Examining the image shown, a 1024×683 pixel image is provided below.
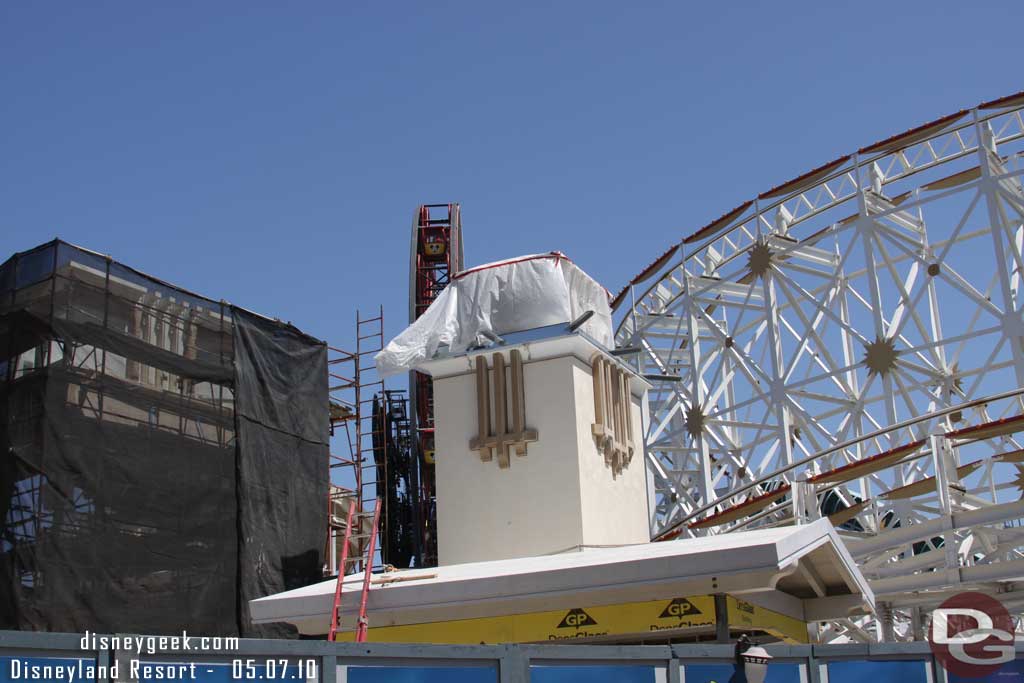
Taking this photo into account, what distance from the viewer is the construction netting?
57.0ft

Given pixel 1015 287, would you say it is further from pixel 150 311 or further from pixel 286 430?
pixel 150 311

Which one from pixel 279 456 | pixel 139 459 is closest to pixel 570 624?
pixel 139 459

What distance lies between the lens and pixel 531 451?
17906 millimetres

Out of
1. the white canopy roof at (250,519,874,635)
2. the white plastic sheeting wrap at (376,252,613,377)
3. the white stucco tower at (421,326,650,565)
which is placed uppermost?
the white plastic sheeting wrap at (376,252,613,377)

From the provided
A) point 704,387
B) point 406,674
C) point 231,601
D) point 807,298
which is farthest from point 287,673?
point 704,387

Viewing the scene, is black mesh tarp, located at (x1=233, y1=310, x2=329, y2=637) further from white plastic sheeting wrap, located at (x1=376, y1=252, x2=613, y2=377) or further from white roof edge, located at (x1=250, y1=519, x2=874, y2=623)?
white roof edge, located at (x1=250, y1=519, x2=874, y2=623)

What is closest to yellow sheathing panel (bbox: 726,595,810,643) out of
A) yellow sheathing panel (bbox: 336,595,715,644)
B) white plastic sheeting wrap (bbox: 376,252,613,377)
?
yellow sheathing panel (bbox: 336,595,715,644)

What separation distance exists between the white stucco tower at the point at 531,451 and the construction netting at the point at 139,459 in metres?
4.33

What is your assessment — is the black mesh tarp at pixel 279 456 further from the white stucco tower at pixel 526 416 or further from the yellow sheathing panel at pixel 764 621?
the yellow sheathing panel at pixel 764 621

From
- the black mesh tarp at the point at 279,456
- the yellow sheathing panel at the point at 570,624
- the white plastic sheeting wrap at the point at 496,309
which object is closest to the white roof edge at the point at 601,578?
the yellow sheathing panel at the point at 570,624

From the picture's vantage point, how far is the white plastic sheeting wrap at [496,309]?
745 inches

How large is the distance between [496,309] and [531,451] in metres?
2.56

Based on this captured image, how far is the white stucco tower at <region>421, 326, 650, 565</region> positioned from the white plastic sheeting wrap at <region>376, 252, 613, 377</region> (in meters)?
0.33

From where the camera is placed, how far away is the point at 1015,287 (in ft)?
92.1
